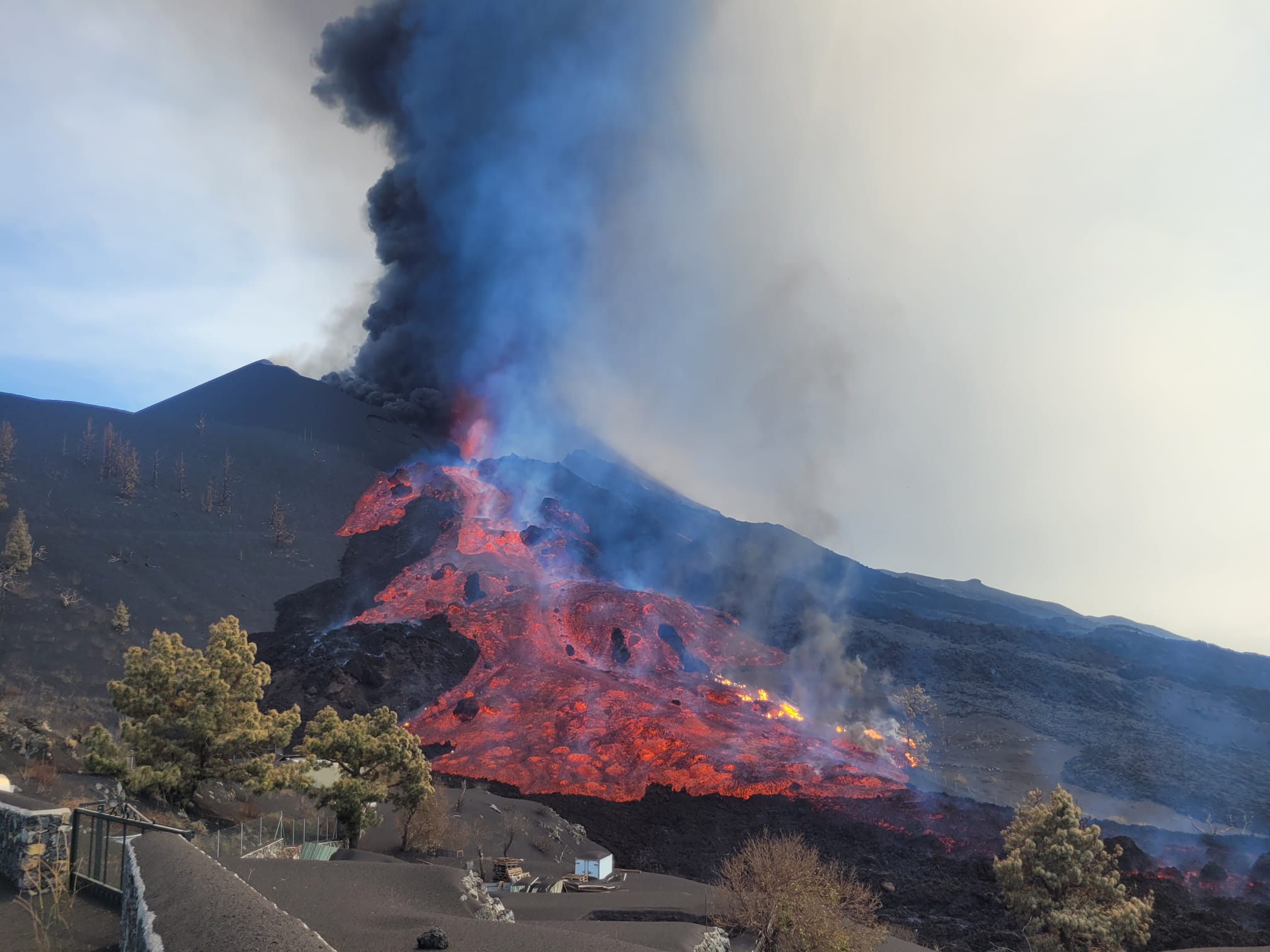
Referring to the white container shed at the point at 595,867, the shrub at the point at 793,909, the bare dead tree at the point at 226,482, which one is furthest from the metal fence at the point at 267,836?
the bare dead tree at the point at 226,482

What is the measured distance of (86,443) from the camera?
8988 cm

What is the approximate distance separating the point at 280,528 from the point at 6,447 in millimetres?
28180

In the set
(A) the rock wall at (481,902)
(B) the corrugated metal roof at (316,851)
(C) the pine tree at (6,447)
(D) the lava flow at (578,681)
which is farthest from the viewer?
(C) the pine tree at (6,447)

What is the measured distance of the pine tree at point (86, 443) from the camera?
87.6 m

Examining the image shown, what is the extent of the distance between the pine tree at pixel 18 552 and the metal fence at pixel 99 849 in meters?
60.4

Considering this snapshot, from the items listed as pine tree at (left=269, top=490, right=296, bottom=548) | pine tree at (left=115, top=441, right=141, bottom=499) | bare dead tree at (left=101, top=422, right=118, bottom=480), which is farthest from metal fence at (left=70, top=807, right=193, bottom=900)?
bare dead tree at (left=101, top=422, right=118, bottom=480)

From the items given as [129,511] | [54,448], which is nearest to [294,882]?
[129,511]

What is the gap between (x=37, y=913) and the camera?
11.8 m

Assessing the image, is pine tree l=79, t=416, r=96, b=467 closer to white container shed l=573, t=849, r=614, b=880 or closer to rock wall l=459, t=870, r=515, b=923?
white container shed l=573, t=849, r=614, b=880

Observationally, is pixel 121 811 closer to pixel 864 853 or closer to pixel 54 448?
pixel 864 853

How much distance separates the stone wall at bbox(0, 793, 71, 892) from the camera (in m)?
12.5

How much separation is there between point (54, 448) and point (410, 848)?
82.8m

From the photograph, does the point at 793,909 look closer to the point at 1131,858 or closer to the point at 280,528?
the point at 1131,858

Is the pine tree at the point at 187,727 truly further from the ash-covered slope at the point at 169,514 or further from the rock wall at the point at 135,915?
the ash-covered slope at the point at 169,514
